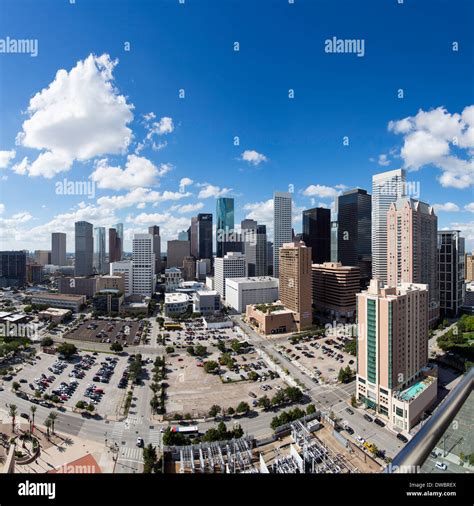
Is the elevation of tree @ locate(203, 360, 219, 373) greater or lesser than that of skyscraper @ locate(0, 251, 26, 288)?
lesser

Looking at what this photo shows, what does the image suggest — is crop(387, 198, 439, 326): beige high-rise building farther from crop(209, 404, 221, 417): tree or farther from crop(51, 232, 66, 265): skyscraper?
crop(51, 232, 66, 265): skyscraper

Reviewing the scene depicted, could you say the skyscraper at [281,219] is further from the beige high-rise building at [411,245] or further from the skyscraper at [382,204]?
the beige high-rise building at [411,245]

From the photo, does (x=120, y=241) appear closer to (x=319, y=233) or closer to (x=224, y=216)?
(x=224, y=216)

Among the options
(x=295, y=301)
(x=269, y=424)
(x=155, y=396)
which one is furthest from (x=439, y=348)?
(x=155, y=396)

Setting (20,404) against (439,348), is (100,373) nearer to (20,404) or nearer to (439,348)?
(20,404)

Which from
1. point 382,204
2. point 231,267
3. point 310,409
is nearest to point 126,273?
point 231,267

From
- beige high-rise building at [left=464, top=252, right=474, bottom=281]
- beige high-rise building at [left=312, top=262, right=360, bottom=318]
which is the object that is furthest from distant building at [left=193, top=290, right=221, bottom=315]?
beige high-rise building at [left=464, top=252, right=474, bottom=281]

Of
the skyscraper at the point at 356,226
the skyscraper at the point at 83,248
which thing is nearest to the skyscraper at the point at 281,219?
the skyscraper at the point at 356,226
